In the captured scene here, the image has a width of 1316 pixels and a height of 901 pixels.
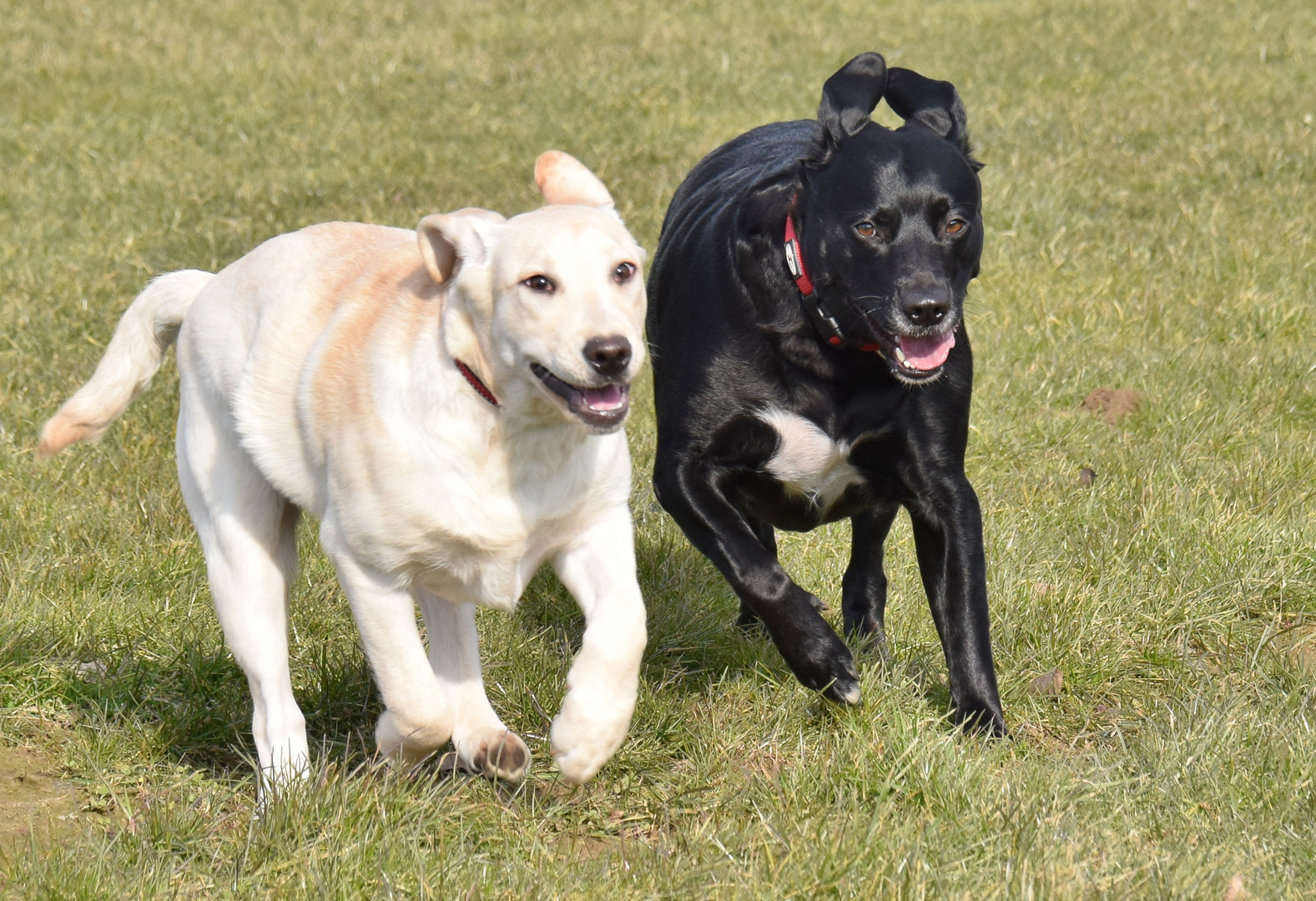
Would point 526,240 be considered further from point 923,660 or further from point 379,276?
point 923,660

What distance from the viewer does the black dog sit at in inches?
135

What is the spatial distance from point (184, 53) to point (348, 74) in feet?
5.09

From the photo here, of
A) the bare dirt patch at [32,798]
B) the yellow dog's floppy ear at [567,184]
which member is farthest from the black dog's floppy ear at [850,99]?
the bare dirt patch at [32,798]

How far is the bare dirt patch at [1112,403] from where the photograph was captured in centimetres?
540

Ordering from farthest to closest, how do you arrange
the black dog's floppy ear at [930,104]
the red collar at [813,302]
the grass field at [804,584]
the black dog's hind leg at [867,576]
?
the black dog's hind leg at [867,576]
the black dog's floppy ear at [930,104]
the red collar at [813,302]
the grass field at [804,584]

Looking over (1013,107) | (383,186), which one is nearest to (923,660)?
(383,186)

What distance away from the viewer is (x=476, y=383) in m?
2.83

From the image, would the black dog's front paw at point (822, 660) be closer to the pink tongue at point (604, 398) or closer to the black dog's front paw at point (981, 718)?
the black dog's front paw at point (981, 718)

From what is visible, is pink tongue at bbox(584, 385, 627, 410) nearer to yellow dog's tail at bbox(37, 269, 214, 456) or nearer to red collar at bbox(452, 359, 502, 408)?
red collar at bbox(452, 359, 502, 408)

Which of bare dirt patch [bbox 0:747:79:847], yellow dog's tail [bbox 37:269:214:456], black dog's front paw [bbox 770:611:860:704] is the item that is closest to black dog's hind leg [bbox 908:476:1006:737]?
black dog's front paw [bbox 770:611:860:704]

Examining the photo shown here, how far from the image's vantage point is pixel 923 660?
12.7 feet

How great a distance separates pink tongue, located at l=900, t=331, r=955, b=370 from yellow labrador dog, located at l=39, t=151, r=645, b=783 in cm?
82

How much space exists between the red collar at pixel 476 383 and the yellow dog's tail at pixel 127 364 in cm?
102

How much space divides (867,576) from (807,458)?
655mm
